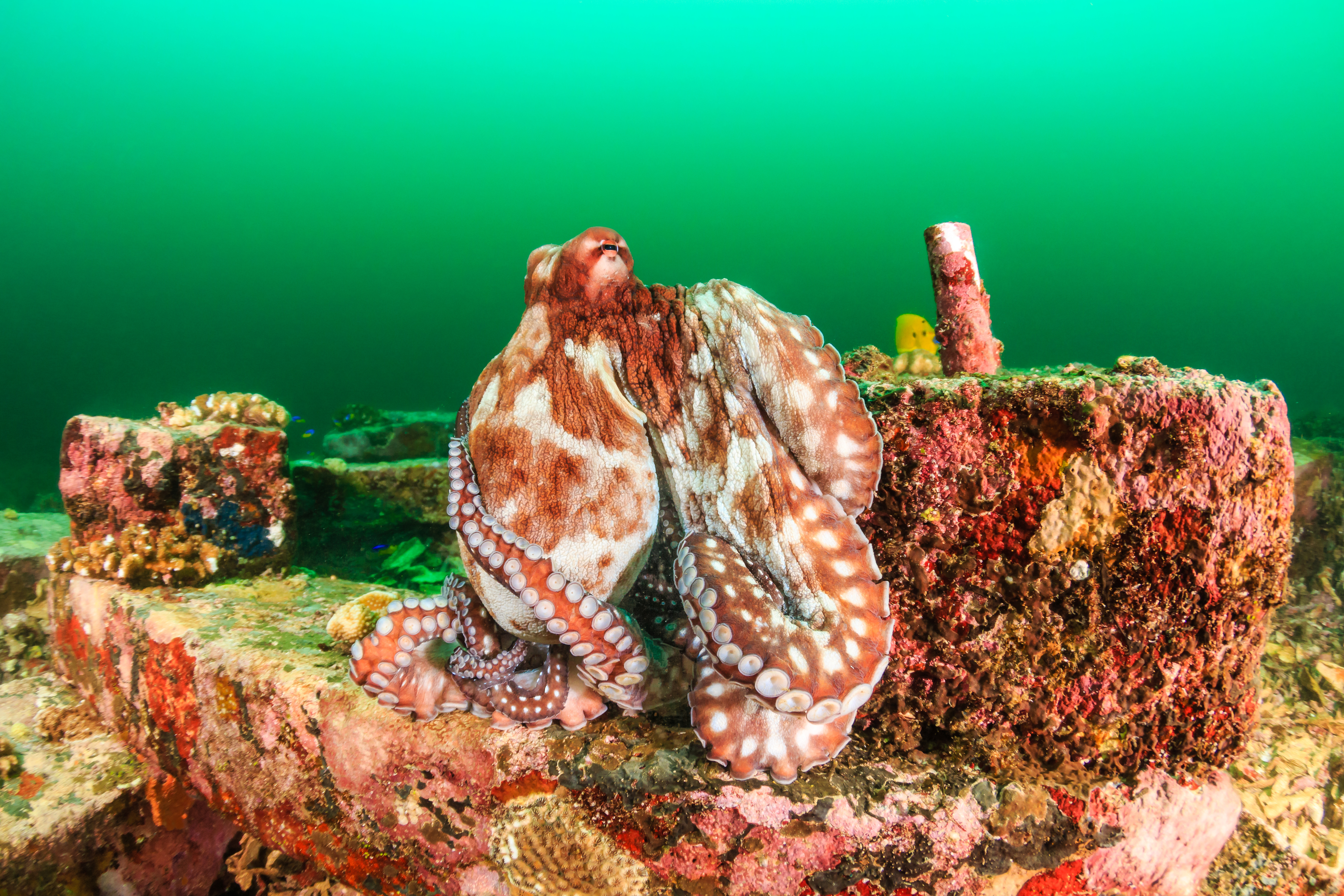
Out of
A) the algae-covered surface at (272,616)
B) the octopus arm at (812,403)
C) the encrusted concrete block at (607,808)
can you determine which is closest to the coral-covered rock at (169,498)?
the algae-covered surface at (272,616)

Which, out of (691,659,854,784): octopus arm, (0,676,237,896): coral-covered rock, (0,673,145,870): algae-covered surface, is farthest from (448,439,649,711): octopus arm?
(0,673,145,870): algae-covered surface

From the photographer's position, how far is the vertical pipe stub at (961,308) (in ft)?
7.94

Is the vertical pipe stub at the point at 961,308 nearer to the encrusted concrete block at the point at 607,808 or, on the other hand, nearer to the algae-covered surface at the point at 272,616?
the encrusted concrete block at the point at 607,808

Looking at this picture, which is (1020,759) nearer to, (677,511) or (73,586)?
(677,511)

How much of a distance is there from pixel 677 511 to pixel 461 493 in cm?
60

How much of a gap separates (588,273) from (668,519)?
729mm

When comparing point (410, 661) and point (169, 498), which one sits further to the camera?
point (169, 498)

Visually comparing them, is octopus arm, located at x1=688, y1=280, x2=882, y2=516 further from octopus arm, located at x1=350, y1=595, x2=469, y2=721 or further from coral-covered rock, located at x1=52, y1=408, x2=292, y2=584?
coral-covered rock, located at x1=52, y1=408, x2=292, y2=584

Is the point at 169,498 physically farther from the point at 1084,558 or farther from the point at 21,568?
the point at 1084,558

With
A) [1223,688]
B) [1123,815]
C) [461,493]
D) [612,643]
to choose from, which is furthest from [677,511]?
[1223,688]

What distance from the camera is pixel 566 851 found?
6.32 feet

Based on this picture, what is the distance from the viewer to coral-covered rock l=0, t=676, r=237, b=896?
3197 mm

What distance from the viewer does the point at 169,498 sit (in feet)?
14.3

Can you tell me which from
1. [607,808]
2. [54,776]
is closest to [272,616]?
[54,776]
